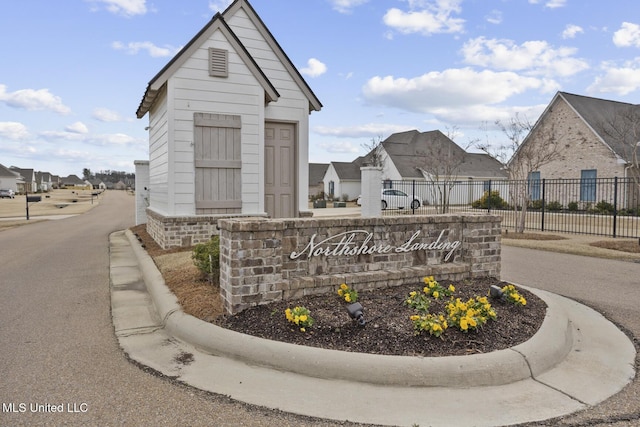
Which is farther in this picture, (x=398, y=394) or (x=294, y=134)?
(x=294, y=134)

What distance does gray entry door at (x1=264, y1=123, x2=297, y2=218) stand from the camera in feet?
41.2

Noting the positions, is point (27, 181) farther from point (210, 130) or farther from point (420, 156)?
point (210, 130)

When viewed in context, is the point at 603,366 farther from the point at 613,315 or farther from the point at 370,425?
the point at 370,425

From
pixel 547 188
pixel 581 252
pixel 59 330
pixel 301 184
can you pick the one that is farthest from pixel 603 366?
pixel 547 188

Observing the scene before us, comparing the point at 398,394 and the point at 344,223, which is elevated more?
the point at 344,223

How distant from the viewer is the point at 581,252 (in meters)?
11.7

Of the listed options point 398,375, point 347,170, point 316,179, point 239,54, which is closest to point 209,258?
point 398,375

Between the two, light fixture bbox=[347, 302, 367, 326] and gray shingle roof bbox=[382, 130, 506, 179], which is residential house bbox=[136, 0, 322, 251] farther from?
gray shingle roof bbox=[382, 130, 506, 179]

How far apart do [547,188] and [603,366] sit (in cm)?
2814

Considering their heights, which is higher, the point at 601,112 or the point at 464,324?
the point at 601,112

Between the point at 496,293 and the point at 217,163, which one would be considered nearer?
the point at 496,293

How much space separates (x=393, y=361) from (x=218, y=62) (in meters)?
8.85

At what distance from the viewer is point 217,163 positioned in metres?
10.7

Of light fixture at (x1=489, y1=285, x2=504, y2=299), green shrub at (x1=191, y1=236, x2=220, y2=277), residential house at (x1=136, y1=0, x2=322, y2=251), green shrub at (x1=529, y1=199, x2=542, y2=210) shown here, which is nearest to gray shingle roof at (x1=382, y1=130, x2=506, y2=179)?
green shrub at (x1=529, y1=199, x2=542, y2=210)
